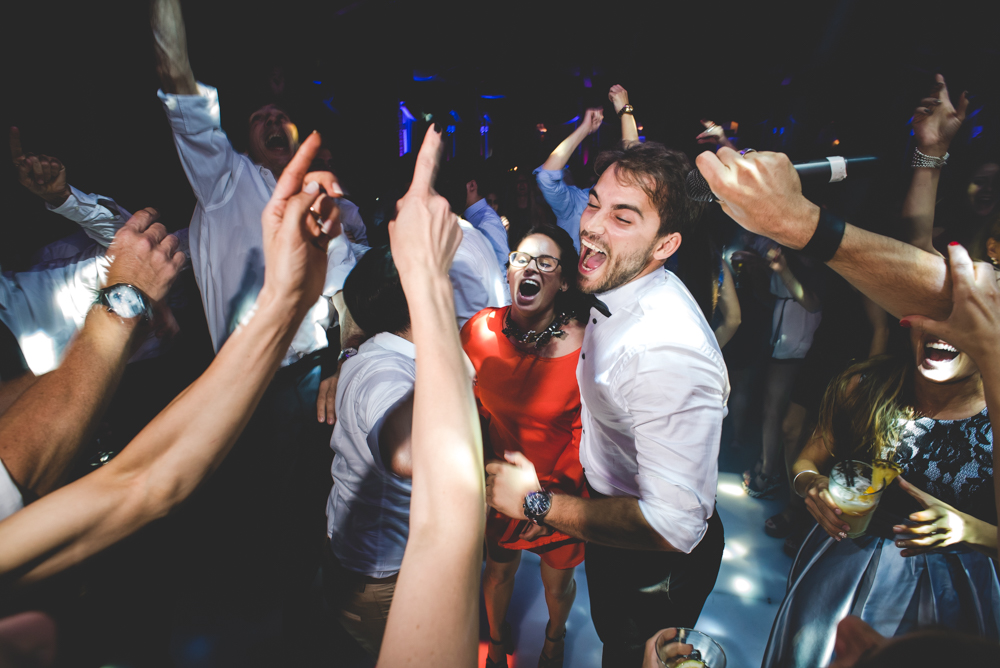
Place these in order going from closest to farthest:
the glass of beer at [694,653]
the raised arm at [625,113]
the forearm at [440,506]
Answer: the forearm at [440,506], the glass of beer at [694,653], the raised arm at [625,113]

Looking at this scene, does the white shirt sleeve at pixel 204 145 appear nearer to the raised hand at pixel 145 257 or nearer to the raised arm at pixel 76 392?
the raised hand at pixel 145 257

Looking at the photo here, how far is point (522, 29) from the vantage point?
1.99m

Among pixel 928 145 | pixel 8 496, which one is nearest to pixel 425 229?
pixel 8 496

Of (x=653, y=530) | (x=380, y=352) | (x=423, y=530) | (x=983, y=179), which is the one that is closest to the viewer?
(x=423, y=530)

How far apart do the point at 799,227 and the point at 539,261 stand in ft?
3.71

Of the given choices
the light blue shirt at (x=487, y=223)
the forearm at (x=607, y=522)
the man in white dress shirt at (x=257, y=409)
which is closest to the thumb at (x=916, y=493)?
the forearm at (x=607, y=522)

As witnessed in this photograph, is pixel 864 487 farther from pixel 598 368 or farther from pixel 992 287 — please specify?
pixel 598 368

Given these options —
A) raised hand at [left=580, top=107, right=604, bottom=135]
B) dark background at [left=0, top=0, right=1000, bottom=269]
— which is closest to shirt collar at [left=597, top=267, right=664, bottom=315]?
raised hand at [left=580, top=107, right=604, bottom=135]

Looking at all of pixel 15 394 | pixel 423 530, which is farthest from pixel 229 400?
pixel 15 394

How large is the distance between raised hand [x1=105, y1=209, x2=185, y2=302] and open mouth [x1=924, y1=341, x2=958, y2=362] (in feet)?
7.59

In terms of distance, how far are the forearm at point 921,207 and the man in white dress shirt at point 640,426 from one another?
3.00 feet

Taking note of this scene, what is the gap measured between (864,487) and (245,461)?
263 cm

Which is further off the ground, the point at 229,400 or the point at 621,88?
the point at 621,88

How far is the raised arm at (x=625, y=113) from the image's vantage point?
1970 mm
